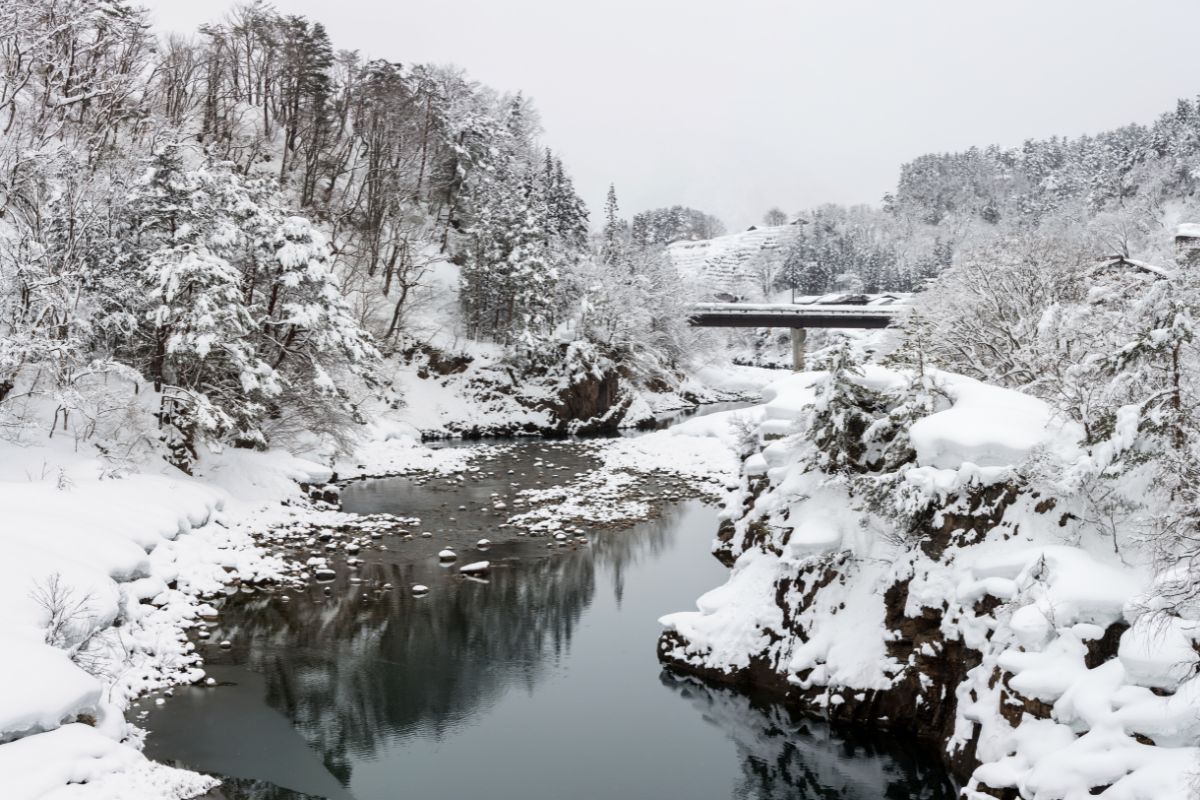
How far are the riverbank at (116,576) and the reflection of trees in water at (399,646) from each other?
1.44 meters

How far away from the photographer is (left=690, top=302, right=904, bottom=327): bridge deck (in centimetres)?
5578

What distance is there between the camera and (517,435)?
1666 inches

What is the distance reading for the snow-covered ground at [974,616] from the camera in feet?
26.7

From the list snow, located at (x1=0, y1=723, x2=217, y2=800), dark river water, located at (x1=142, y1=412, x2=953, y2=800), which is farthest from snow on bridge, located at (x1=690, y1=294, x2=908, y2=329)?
snow, located at (x1=0, y1=723, x2=217, y2=800)

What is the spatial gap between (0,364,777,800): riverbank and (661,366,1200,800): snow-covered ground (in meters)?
9.68

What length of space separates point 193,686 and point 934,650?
41.0 feet

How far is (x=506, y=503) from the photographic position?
2612cm

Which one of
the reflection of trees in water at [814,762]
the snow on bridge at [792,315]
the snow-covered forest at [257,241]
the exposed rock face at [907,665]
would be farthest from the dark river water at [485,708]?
the snow on bridge at [792,315]

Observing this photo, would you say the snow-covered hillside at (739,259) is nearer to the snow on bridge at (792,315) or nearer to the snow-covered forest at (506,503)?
the snow on bridge at (792,315)

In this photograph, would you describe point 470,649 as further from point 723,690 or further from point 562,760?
point 723,690

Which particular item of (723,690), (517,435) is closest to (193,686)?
(723,690)

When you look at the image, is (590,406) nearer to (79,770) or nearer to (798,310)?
(798,310)

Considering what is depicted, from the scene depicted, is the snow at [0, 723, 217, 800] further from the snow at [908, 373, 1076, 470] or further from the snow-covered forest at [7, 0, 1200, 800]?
the snow at [908, 373, 1076, 470]

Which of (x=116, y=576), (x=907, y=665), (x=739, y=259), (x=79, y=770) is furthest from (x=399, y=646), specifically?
(x=739, y=259)
